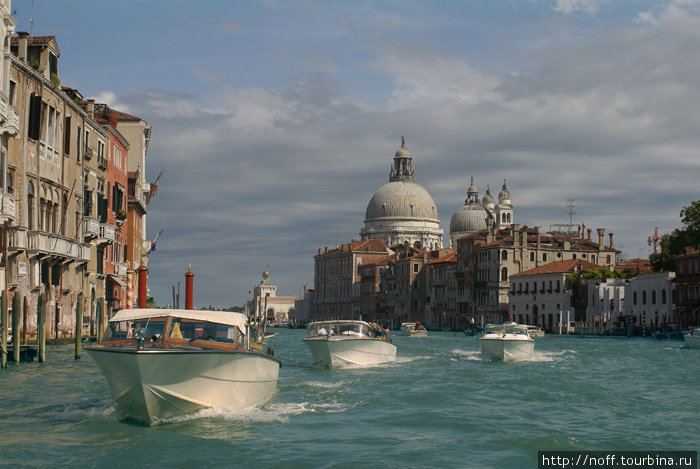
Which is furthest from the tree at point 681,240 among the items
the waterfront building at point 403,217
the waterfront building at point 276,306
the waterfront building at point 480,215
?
the waterfront building at point 276,306

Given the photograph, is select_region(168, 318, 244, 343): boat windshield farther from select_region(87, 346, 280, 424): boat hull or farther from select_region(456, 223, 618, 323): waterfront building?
select_region(456, 223, 618, 323): waterfront building

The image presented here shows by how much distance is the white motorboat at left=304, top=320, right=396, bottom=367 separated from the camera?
27328 millimetres

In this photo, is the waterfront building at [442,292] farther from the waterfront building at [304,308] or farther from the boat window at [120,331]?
the boat window at [120,331]

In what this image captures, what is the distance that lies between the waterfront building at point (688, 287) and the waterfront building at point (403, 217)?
90.6m

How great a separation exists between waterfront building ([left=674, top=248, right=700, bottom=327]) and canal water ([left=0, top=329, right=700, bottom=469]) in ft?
129

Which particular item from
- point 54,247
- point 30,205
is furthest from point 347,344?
point 30,205

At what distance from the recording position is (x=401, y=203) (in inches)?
6245

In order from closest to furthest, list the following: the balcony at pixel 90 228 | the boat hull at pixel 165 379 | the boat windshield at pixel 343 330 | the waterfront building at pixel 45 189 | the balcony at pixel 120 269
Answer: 1. the boat hull at pixel 165 379
2. the waterfront building at pixel 45 189
3. the boat windshield at pixel 343 330
4. the balcony at pixel 90 228
5. the balcony at pixel 120 269

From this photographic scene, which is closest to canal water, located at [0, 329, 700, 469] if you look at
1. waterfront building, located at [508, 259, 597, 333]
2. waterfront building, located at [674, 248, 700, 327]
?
waterfront building, located at [674, 248, 700, 327]

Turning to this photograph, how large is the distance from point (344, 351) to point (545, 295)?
6030 centimetres

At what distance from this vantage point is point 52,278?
97.9ft

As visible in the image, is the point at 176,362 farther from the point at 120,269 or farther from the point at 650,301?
the point at 650,301

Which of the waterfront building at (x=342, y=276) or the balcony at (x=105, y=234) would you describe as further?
the waterfront building at (x=342, y=276)

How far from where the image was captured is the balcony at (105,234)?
35.7 m
